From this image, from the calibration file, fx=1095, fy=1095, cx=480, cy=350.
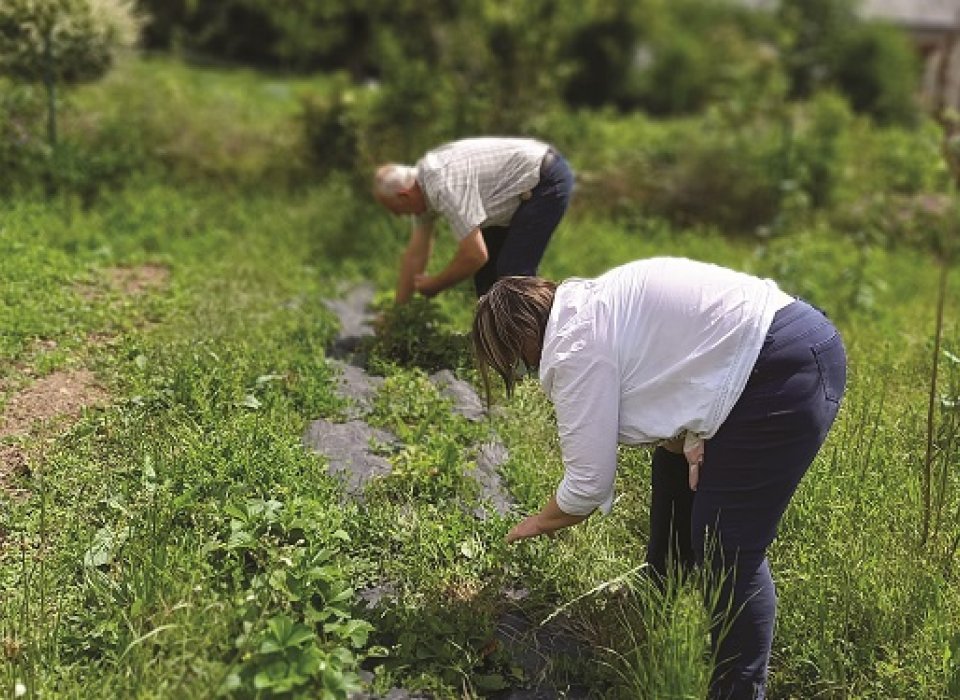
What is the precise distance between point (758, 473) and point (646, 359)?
451mm

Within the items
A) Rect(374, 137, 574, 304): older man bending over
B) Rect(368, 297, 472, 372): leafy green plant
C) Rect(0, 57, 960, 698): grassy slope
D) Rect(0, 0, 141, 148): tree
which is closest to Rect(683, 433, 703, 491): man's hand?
Rect(0, 57, 960, 698): grassy slope

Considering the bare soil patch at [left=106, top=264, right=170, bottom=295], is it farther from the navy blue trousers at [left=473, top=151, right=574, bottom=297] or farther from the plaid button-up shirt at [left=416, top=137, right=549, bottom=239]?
the navy blue trousers at [left=473, top=151, right=574, bottom=297]

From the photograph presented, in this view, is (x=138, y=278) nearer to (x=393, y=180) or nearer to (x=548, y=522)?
(x=393, y=180)

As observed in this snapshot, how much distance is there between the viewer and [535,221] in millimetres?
5516

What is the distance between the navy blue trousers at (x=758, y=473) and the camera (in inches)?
116

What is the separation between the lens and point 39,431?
4.52 metres

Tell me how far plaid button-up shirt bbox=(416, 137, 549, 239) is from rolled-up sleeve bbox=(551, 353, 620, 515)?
239 cm

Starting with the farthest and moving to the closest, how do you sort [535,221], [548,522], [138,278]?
[138,278] < [535,221] < [548,522]

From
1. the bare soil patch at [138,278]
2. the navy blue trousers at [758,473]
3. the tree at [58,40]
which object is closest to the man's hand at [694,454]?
the navy blue trousers at [758,473]

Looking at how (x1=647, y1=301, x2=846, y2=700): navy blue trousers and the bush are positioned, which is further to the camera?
the bush

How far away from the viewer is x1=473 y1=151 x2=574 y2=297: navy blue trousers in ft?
18.1

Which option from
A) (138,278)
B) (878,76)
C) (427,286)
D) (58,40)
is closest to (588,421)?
(427,286)

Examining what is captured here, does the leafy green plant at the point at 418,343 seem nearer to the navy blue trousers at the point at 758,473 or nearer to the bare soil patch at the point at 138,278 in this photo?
the bare soil patch at the point at 138,278

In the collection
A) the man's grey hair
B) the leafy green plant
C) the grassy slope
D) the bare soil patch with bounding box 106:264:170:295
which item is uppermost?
the man's grey hair
